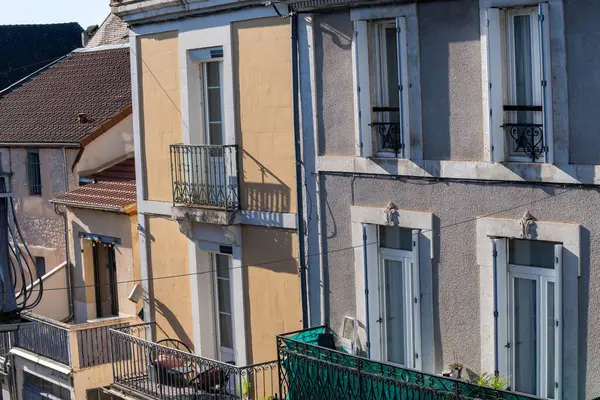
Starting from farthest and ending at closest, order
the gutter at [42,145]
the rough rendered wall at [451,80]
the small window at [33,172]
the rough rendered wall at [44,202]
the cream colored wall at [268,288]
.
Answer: the small window at [33,172] → the rough rendered wall at [44,202] → the gutter at [42,145] → the cream colored wall at [268,288] → the rough rendered wall at [451,80]

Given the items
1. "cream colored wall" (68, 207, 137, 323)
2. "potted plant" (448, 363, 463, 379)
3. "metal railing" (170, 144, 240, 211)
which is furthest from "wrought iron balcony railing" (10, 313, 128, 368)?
"potted plant" (448, 363, 463, 379)

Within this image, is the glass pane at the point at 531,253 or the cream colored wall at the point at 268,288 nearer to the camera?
the glass pane at the point at 531,253

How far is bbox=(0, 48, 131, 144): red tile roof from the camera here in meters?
Answer: 27.1

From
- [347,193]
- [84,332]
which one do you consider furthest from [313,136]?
[84,332]

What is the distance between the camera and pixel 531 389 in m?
13.2

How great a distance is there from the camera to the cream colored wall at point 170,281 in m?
19.1

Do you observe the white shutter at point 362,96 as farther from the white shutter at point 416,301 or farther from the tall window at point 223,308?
the tall window at point 223,308

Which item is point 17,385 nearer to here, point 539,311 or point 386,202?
point 386,202

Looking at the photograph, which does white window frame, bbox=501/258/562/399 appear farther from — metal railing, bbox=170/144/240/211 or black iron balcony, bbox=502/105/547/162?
metal railing, bbox=170/144/240/211

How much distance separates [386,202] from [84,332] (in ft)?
28.4

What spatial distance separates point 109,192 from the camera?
2328 cm

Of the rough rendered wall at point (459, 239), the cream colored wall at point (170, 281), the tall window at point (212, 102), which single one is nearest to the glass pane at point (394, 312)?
the rough rendered wall at point (459, 239)

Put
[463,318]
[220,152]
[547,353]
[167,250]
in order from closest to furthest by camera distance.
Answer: [547,353]
[463,318]
[220,152]
[167,250]

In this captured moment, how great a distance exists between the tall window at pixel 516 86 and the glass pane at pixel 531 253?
898mm
